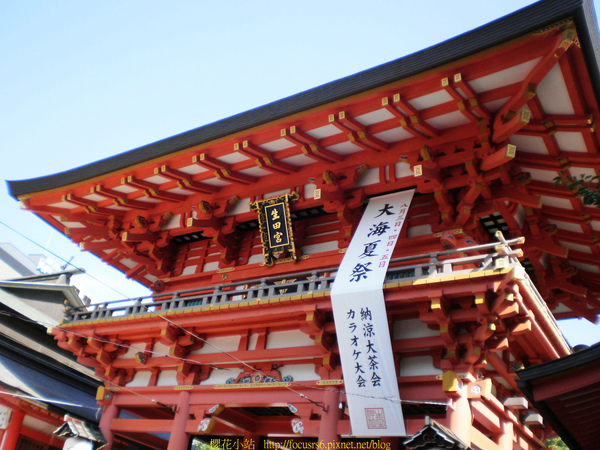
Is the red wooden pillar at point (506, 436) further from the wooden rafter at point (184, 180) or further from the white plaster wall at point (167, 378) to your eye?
the wooden rafter at point (184, 180)

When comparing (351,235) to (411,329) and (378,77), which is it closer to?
(411,329)

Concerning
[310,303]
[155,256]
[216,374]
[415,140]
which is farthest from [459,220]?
[155,256]

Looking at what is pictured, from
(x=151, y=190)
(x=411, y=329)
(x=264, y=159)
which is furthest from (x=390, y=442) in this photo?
(x=151, y=190)

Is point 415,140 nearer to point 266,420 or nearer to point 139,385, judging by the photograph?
point 266,420

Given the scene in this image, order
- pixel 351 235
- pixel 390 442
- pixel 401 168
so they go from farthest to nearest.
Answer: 1. pixel 351 235
2. pixel 401 168
3. pixel 390 442

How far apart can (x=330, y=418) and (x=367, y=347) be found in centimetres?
139

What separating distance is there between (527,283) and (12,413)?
11.7 meters

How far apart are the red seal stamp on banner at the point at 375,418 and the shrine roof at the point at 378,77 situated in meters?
5.20

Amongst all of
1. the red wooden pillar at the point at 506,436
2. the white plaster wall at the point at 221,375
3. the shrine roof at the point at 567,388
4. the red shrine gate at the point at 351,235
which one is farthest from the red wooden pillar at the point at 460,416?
the white plaster wall at the point at 221,375

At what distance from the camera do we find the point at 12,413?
1274 centimetres

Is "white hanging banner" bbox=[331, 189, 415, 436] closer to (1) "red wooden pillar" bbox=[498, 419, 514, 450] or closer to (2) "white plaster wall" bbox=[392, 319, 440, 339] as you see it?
(2) "white plaster wall" bbox=[392, 319, 440, 339]

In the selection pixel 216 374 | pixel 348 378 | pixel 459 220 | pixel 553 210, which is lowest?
pixel 348 378

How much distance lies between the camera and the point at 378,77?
8.96 metres

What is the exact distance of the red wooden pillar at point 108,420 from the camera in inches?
456
